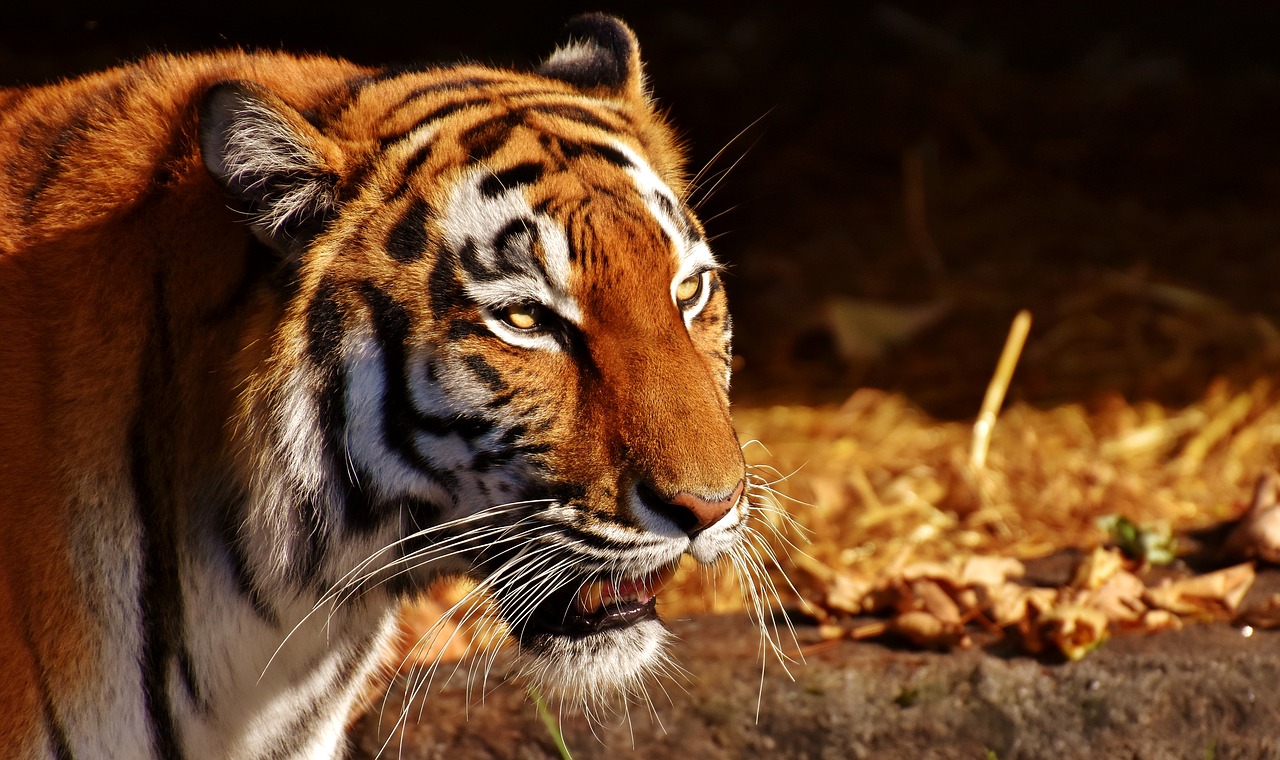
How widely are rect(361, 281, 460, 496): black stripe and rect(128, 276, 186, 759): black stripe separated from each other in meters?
0.25

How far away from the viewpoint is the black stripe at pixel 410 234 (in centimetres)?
159

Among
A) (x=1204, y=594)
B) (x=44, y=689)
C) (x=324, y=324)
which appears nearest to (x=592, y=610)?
(x=324, y=324)

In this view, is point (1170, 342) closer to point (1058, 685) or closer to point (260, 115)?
point (1058, 685)

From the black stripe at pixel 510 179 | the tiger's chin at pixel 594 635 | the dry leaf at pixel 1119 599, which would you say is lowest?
the dry leaf at pixel 1119 599

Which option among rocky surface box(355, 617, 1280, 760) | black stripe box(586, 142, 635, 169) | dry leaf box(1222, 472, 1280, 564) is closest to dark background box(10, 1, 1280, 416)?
dry leaf box(1222, 472, 1280, 564)

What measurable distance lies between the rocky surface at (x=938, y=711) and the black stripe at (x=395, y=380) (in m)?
0.65

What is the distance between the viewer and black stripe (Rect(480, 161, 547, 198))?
5.37 ft

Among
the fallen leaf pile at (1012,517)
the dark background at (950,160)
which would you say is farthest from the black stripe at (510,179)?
the dark background at (950,160)

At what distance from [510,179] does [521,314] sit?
7.0 inches

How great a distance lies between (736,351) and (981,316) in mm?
793

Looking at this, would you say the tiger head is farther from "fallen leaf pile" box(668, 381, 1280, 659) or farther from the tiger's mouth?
"fallen leaf pile" box(668, 381, 1280, 659)

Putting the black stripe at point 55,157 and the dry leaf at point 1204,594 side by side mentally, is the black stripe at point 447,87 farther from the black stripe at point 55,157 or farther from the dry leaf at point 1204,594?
the dry leaf at point 1204,594

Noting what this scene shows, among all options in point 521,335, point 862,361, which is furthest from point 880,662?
point 862,361

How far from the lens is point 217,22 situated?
4.36 metres
